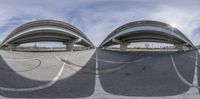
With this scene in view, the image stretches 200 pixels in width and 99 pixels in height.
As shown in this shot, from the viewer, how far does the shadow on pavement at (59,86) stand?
9.46 meters

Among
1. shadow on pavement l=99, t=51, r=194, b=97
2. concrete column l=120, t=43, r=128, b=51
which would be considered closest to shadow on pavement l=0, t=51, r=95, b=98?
shadow on pavement l=99, t=51, r=194, b=97

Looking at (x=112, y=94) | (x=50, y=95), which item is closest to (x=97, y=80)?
(x=112, y=94)

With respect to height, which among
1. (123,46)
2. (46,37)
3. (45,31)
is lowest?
(123,46)

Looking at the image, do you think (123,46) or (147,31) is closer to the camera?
(147,31)

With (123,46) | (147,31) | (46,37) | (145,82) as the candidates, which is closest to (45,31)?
(46,37)

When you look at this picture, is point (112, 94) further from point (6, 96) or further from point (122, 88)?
point (6, 96)

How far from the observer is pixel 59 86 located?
10.9 m

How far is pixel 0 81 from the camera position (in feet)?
38.0

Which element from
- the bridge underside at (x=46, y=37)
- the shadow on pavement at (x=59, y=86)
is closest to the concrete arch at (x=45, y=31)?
the bridge underside at (x=46, y=37)

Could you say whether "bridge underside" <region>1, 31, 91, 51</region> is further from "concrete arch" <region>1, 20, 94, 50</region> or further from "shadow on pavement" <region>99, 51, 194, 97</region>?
"shadow on pavement" <region>99, 51, 194, 97</region>

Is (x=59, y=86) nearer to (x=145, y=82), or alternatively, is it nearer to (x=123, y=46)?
(x=145, y=82)

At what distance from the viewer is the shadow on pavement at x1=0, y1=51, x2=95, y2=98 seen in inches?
372

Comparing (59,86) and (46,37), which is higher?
(46,37)

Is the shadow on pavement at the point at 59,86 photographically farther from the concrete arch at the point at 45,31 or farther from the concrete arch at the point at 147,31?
the concrete arch at the point at 45,31
